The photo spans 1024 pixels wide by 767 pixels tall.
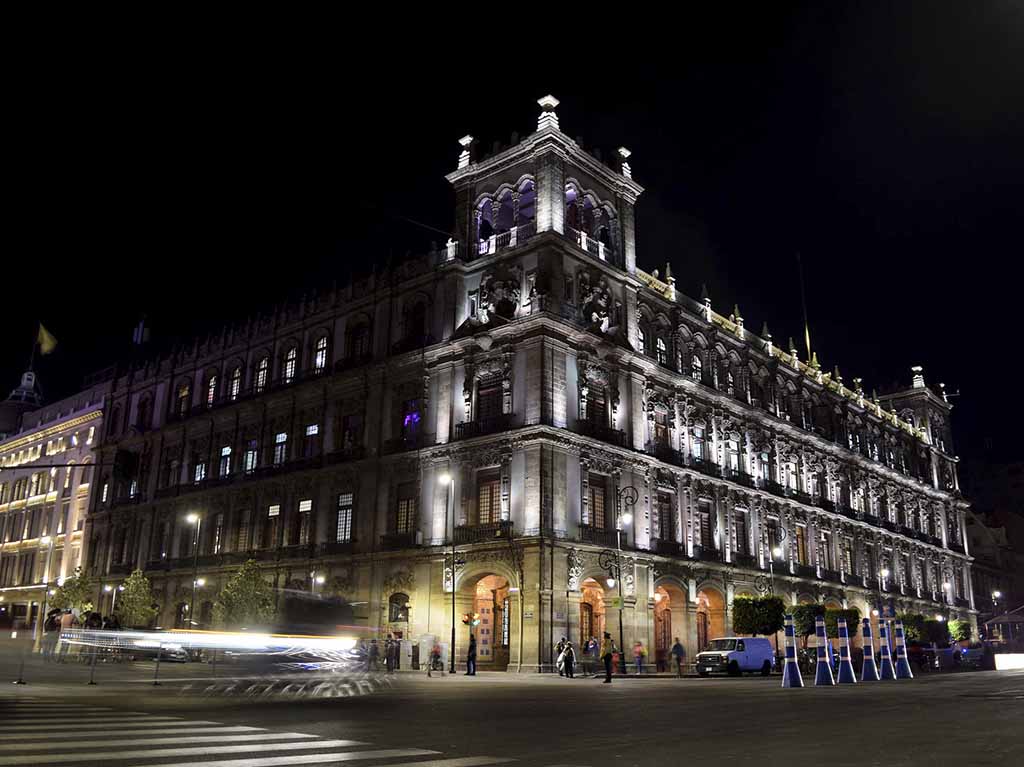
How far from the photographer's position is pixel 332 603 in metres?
27.3

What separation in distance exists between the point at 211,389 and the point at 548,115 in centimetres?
3217

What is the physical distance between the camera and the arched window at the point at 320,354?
179ft

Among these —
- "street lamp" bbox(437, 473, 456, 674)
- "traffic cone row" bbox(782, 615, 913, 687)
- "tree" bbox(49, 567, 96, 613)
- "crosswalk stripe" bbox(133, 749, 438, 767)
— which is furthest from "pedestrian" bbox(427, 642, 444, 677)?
"tree" bbox(49, 567, 96, 613)

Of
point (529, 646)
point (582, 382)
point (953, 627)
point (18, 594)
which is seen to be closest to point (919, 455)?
point (953, 627)

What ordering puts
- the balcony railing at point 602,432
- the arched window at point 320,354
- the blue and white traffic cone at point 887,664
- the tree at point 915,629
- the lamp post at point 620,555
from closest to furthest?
the blue and white traffic cone at point 887,664, the lamp post at point 620,555, the balcony railing at point 602,432, the arched window at point 320,354, the tree at point 915,629

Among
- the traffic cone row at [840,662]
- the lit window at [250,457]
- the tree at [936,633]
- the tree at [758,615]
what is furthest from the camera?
the tree at [936,633]

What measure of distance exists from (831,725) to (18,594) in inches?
3053

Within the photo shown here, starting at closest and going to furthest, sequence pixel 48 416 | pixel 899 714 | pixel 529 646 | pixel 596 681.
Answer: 1. pixel 899 714
2. pixel 596 681
3. pixel 529 646
4. pixel 48 416

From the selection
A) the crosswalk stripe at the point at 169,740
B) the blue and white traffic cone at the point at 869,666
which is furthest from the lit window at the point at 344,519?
the crosswalk stripe at the point at 169,740

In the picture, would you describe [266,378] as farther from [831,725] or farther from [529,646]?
[831,725]

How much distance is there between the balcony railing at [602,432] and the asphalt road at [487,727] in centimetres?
1975

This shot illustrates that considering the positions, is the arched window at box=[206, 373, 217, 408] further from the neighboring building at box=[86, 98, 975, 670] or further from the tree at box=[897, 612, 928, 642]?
the tree at box=[897, 612, 928, 642]

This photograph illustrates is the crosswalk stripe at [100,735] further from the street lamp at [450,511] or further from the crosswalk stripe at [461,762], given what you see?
the street lamp at [450,511]

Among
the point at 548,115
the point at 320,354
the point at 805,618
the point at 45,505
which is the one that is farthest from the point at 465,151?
the point at 45,505
